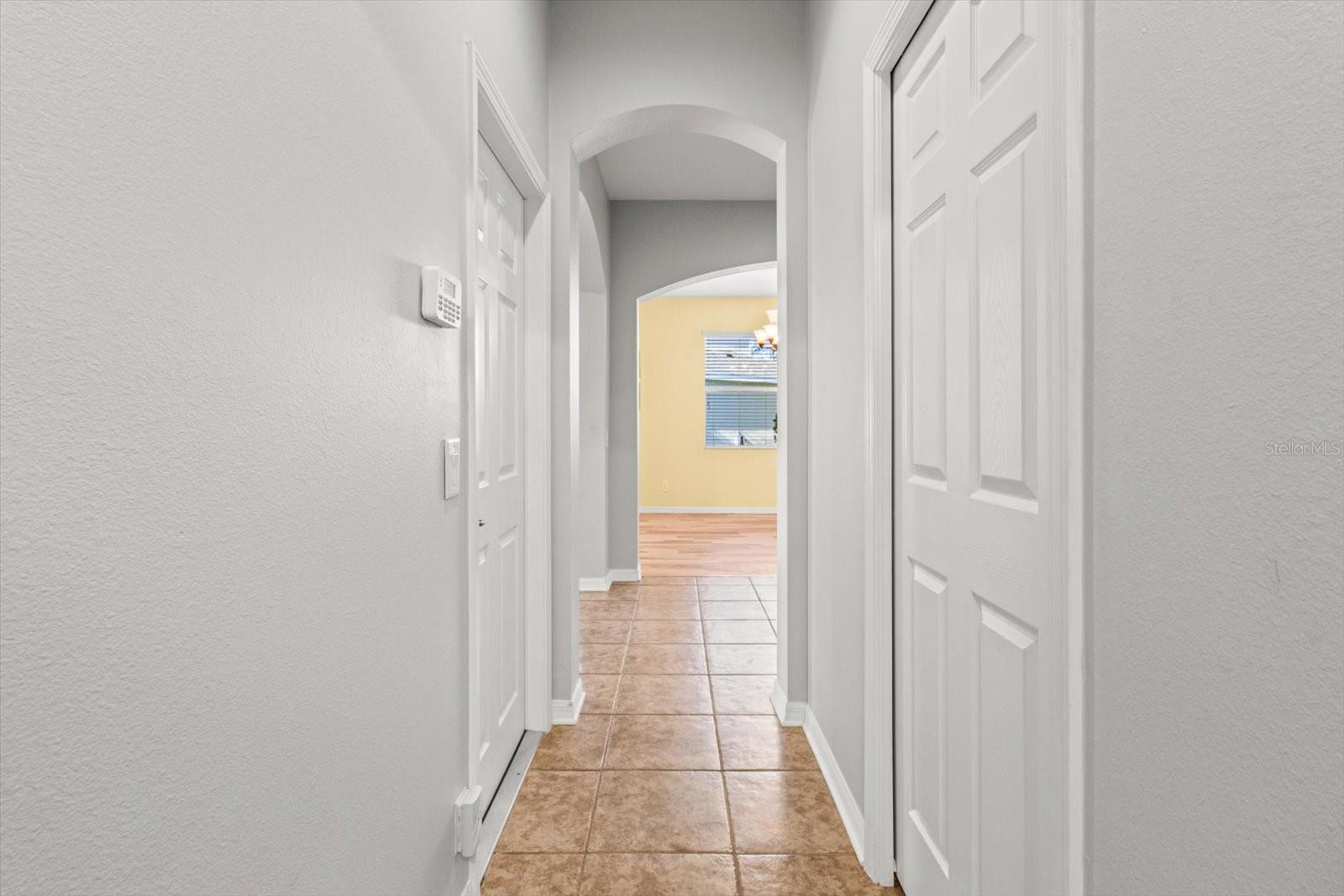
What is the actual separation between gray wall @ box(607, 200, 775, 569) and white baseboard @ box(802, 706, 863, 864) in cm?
268

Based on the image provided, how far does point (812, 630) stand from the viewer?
8.29 feet

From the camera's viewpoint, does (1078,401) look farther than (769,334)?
No

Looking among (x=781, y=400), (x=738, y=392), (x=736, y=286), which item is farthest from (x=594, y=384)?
(x=738, y=392)

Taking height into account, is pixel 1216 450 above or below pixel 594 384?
below

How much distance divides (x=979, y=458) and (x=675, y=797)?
147 cm

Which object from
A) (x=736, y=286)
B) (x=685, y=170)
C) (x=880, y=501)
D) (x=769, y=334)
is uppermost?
(x=736, y=286)

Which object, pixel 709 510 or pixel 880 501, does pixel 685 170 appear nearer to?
pixel 880 501

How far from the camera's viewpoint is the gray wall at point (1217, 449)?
535 mm

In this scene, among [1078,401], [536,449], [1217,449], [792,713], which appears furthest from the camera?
[792,713]

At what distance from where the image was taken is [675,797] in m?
2.11

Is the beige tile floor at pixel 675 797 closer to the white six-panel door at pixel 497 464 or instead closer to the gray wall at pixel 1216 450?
the white six-panel door at pixel 497 464

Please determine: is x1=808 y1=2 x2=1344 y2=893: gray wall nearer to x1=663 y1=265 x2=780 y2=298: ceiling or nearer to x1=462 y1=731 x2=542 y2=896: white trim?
x1=462 y1=731 x2=542 y2=896: white trim

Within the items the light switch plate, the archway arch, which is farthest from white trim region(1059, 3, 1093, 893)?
the archway arch

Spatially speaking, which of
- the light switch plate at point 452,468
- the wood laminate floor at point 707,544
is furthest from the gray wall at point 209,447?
the wood laminate floor at point 707,544
